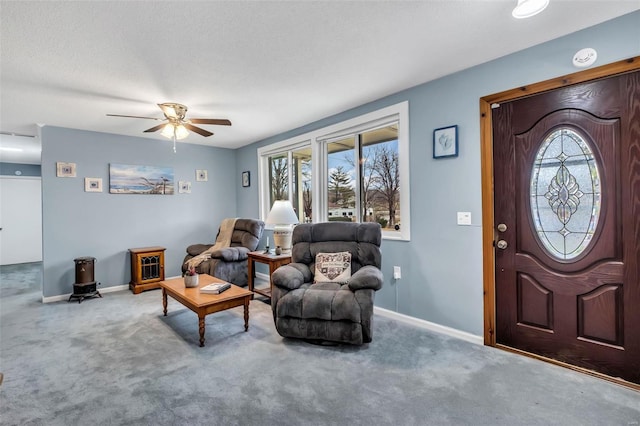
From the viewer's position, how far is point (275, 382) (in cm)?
205

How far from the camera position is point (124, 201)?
15.3ft

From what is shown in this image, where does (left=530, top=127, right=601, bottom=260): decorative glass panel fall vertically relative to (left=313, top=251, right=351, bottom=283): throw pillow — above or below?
above

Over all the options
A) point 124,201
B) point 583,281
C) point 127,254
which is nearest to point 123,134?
point 124,201

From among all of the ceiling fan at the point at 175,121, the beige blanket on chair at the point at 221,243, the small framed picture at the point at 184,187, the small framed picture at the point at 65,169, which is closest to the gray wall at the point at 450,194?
the ceiling fan at the point at 175,121

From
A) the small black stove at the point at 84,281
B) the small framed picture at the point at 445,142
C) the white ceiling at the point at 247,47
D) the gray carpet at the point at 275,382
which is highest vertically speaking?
the white ceiling at the point at 247,47

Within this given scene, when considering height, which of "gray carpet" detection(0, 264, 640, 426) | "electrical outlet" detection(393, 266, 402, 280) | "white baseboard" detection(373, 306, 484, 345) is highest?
"electrical outlet" detection(393, 266, 402, 280)

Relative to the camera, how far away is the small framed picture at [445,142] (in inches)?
105

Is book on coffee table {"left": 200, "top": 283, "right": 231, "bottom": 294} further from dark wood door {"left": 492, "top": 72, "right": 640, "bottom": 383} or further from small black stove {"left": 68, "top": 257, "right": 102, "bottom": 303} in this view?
dark wood door {"left": 492, "top": 72, "right": 640, "bottom": 383}

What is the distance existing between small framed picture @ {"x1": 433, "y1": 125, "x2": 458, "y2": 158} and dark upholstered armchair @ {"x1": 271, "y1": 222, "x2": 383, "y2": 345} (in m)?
0.93

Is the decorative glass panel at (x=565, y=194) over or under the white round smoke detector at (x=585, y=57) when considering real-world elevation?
under

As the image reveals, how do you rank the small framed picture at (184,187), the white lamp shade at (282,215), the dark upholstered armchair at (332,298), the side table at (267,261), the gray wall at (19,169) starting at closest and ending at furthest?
the dark upholstered armchair at (332,298)
the side table at (267,261)
the white lamp shade at (282,215)
the small framed picture at (184,187)
the gray wall at (19,169)

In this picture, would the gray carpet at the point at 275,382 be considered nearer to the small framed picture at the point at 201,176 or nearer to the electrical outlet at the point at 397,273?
the electrical outlet at the point at 397,273

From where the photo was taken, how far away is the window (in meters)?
3.18

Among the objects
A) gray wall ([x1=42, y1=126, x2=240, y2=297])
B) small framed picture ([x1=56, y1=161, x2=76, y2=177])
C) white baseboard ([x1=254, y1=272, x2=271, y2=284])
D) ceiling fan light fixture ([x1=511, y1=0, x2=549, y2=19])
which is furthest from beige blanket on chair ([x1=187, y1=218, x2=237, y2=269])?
ceiling fan light fixture ([x1=511, y1=0, x2=549, y2=19])
